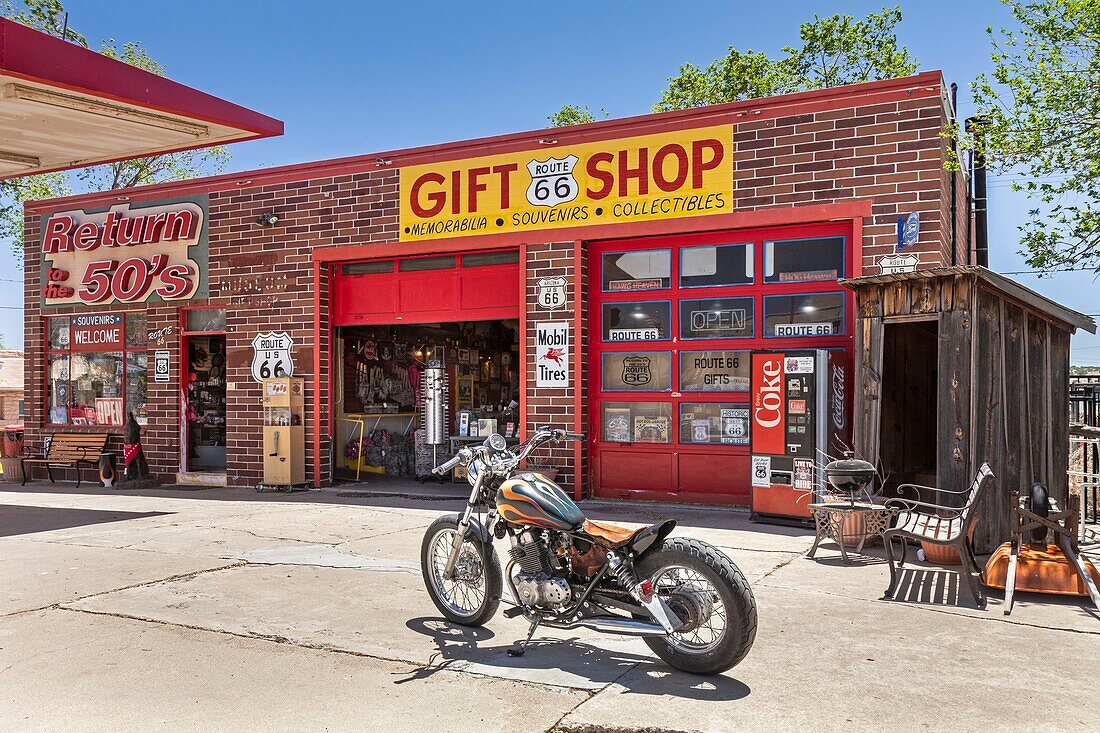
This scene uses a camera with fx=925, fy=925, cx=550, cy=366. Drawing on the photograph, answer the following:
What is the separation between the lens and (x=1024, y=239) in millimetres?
13477

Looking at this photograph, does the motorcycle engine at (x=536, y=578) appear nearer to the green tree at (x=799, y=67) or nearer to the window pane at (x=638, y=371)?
the window pane at (x=638, y=371)

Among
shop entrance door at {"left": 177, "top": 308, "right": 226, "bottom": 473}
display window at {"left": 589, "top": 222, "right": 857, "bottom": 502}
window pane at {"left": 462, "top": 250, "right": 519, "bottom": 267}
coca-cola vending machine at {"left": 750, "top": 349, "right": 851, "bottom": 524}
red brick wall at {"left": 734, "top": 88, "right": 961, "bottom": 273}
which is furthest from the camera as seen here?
shop entrance door at {"left": 177, "top": 308, "right": 226, "bottom": 473}

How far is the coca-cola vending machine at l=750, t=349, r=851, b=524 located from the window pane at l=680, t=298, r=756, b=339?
127 cm

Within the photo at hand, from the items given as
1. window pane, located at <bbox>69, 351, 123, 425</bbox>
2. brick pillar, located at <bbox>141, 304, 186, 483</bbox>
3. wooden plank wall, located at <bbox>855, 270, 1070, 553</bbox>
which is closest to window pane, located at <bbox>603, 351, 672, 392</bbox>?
wooden plank wall, located at <bbox>855, 270, 1070, 553</bbox>

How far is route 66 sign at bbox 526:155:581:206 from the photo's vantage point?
37.8 ft

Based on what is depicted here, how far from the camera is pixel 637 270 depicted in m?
11.4

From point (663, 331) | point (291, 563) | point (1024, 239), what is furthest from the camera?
point (1024, 239)

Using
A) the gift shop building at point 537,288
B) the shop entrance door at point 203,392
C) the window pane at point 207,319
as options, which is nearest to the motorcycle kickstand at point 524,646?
the gift shop building at point 537,288

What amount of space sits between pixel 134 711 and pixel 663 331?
312 inches

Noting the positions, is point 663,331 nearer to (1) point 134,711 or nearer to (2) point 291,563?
(2) point 291,563

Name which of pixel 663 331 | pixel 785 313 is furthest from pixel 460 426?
pixel 785 313

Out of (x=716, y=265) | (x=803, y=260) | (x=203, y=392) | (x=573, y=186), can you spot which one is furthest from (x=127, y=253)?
(x=803, y=260)

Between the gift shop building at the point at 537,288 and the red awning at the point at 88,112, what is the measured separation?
2325mm

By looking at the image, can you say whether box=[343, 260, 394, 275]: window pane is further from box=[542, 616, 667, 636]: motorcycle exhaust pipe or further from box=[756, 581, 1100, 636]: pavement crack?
box=[542, 616, 667, 636]: motorcycle exhaust pipe
